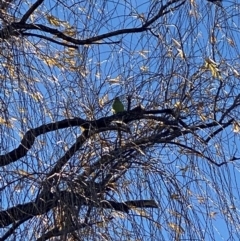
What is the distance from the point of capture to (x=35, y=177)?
2.28 metres

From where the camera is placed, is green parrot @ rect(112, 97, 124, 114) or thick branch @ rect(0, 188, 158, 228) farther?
green parrot @ rect(112, 97, 124, 114)

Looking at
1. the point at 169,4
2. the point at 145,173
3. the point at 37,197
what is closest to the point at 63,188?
the point at 37,197

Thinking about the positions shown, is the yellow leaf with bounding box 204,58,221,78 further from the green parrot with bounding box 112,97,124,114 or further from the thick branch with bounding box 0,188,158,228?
the thick branch with bounding box 0,188,158,228

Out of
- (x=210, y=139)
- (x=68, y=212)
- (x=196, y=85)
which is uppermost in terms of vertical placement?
(x=196, y=85)

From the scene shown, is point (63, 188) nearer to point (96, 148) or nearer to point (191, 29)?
point (96, 148)

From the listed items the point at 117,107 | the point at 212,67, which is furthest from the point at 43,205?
the point at 212,67

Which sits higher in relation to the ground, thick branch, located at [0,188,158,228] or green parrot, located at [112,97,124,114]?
green parrot, located at [112,97,124,114]

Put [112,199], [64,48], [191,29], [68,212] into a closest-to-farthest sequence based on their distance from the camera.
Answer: [68,212], [112,199], [191,29], [64,48]

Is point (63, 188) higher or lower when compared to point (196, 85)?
lower

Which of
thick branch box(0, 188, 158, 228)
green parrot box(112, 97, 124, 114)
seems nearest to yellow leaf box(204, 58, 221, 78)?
green parrot box(112, 97, 124, 114)

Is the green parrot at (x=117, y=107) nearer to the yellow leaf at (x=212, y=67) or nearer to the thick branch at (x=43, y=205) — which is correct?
the yellow leaf at (x=212, y=67)

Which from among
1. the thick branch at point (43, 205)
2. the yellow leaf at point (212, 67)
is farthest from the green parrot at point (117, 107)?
the thick branch at point (43, 205)

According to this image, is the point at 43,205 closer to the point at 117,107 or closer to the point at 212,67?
the point at 117,107

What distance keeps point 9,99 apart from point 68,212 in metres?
0.34
